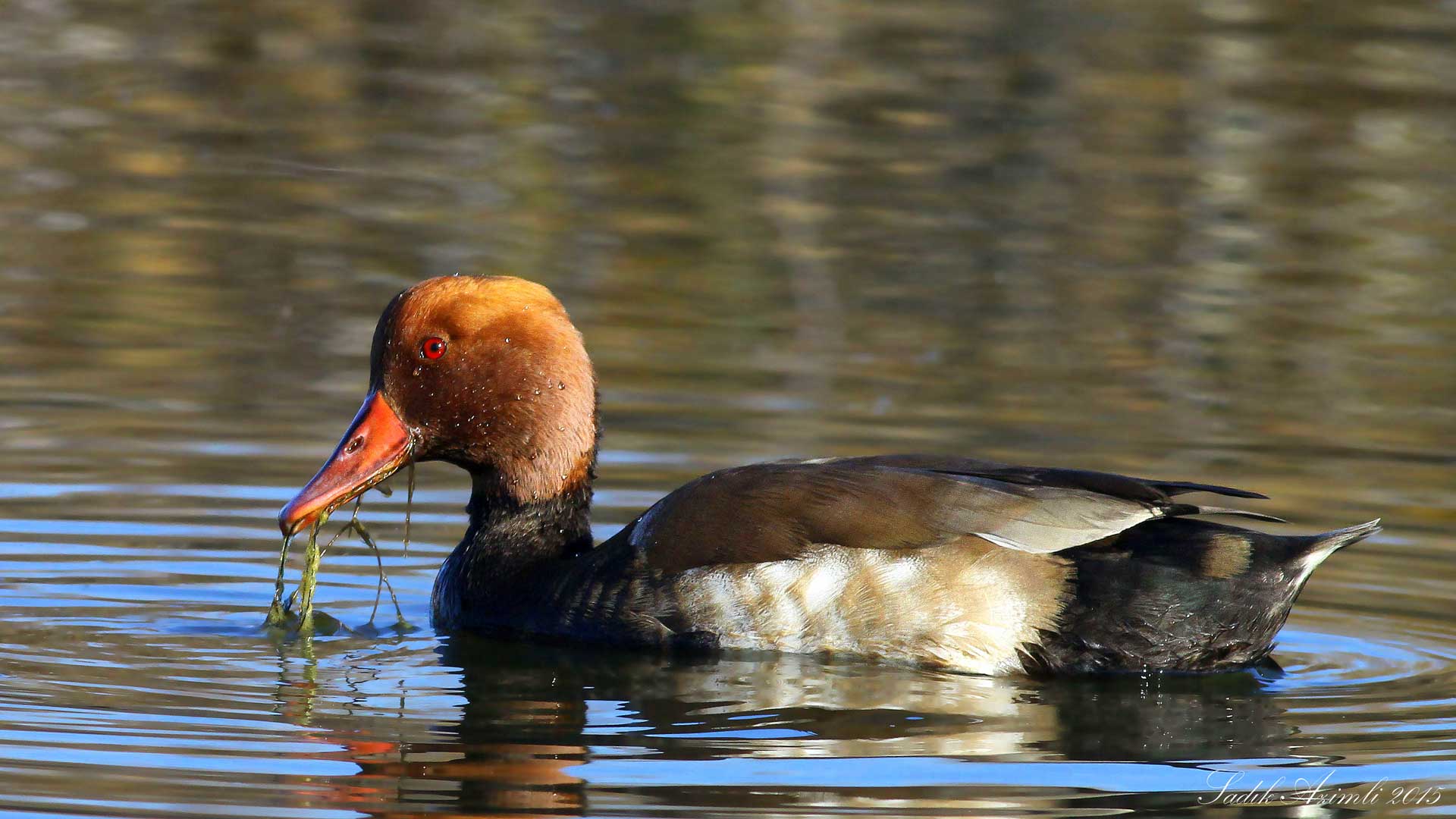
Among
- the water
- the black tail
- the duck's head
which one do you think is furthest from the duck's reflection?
the duck's head

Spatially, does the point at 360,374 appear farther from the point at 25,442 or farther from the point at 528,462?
the point at 528,462

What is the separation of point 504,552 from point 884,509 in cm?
137

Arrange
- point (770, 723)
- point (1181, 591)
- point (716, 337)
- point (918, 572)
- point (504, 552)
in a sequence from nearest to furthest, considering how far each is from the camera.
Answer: point (770, 723), point (1181, 591), point (918, 572), point (504, 552), point (716, 337)

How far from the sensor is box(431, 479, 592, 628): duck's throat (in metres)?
7.18

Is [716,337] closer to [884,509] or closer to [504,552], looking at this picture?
[504,552]

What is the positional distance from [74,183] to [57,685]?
32.7ft

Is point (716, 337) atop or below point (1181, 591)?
below

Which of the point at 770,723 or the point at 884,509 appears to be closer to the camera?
the point at 770,723

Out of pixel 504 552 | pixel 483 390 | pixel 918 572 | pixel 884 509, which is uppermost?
pixel 483 390

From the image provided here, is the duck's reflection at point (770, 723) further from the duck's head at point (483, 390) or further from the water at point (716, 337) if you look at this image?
the duck's head at point (483, 390)

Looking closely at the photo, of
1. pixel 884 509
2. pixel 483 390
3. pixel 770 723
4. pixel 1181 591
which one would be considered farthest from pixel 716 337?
pixel 770 723

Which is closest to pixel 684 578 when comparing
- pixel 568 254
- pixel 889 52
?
pixel 568 254

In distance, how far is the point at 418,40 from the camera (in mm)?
22109

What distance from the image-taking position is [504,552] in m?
7.29
